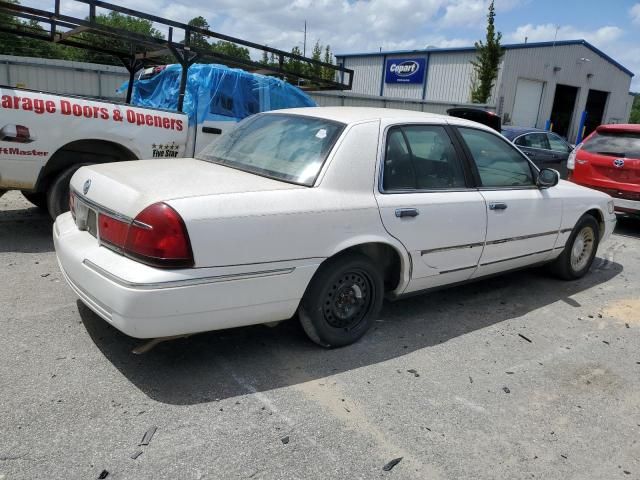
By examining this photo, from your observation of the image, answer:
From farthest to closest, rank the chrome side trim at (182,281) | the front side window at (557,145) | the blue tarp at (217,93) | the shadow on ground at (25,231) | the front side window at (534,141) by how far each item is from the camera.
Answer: the front side window at (557,145) → the front side window at (534,141) → the blue tarp at (217,93) → the shadow on ground at (25,231) → the chrome side trim at (182,281)

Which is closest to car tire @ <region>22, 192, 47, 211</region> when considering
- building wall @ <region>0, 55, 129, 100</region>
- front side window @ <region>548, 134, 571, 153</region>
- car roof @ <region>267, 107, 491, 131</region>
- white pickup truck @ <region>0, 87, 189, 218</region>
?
white pickup truck @ <region>0, 87, 189, 218</region>

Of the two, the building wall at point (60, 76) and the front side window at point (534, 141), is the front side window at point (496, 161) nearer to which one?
the front side window at point (534, 141)

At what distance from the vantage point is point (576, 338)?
4301 millimetres

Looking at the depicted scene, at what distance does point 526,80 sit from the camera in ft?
93.4

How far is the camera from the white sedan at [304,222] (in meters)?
2.88

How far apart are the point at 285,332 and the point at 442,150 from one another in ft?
5.98

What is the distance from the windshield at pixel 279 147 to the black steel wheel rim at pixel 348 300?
0.69 metres

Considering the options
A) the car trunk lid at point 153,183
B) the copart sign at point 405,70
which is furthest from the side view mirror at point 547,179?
the copart sign at point 405,70

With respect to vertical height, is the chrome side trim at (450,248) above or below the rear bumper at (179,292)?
above

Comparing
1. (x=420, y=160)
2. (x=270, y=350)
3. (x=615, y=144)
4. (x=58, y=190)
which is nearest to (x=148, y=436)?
(x=270, y=350)

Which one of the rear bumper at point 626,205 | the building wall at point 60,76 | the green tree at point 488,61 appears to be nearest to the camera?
the rear bumper at point 626,205

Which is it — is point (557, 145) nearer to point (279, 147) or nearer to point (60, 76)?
point (279, 147)

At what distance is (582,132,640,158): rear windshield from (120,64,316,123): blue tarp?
15.3 ft

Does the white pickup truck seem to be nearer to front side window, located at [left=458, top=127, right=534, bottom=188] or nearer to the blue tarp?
the blue tarp
